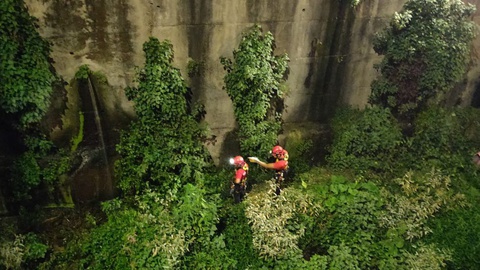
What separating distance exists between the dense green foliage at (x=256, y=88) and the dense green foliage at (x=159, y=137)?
4.07 feet

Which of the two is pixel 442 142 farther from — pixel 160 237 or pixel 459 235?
pixel 160 237

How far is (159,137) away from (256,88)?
2616mm

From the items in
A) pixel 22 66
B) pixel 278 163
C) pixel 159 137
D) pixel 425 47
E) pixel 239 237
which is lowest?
pixel 239 237

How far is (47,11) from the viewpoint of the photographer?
6988 mm

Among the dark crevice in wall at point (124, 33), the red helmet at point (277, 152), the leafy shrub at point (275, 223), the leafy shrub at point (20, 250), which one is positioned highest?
the dark crevice in wall at point (124, 33)

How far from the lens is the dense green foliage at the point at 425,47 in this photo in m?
8.18

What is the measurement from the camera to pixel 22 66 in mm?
6973

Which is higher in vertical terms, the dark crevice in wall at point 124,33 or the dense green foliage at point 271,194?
the dark crevice in wall at point 124,33

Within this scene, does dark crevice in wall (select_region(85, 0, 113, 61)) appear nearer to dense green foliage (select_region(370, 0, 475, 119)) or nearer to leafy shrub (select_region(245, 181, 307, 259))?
leafy shrub (select_region(245, 181, 307, 259))

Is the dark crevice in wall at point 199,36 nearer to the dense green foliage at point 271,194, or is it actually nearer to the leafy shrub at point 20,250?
the dense green foliage at point 271,194

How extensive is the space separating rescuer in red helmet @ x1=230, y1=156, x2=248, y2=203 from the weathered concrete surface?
1.44m

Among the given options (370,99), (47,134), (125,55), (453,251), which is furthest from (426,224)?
(47,134)

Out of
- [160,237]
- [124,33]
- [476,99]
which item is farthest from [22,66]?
[476,99]

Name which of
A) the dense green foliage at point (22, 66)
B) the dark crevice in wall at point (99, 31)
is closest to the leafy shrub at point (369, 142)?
the dark crevice in wall at point (99, 31)
